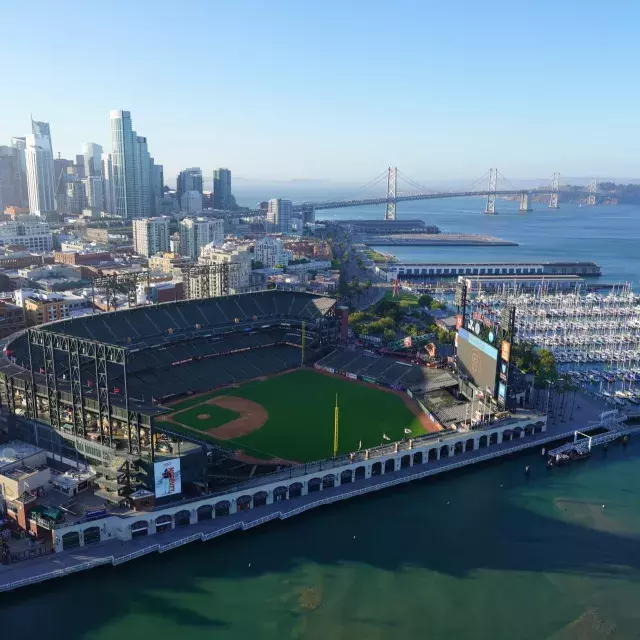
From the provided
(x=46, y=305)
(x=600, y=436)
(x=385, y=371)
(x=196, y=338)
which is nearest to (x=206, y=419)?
(x=196, y=338)

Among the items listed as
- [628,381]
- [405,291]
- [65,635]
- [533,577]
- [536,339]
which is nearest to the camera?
[65,635]

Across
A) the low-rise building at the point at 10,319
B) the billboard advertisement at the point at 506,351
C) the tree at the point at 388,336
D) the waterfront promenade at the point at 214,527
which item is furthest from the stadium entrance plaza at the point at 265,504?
the low-rise building at the point at 10,319

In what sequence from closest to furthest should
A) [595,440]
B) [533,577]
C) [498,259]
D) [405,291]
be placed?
1. [533,577]
2. [595,440]
3. [405,291]
4. [498,259]

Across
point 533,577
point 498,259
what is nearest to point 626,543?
point 533,577

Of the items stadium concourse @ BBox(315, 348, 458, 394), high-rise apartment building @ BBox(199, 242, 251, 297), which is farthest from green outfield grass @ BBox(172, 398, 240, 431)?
high-rise apartment building @ BBox(199, 242, 251, 297)

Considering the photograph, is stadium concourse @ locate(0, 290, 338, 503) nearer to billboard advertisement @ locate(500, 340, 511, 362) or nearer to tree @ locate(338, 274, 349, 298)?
billboard advertisement @ locate(500, 340, 511, 362)

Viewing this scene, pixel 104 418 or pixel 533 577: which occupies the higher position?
pixel 104 418

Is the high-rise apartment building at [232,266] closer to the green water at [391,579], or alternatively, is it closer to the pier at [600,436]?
the pier at [600,436]

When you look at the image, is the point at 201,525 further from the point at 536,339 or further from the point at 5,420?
the point at 536,339
